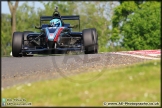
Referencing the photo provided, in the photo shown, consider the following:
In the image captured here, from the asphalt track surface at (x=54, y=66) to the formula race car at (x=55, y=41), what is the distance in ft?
4.56

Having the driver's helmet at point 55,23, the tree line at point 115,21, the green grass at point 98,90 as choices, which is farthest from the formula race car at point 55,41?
the tree line at point 115,21

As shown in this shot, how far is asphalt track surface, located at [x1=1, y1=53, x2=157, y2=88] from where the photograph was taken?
12.4 metres

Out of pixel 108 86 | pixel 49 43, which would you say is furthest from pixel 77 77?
pixel 49 43

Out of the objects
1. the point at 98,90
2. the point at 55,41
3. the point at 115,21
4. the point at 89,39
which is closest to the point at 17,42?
the point at 55,41

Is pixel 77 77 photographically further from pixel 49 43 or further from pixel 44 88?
pixel 49 43

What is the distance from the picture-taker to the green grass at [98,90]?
856cm

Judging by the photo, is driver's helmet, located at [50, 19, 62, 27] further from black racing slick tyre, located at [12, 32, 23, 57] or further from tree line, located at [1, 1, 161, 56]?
tree line, located at [1, 1, 161, 56]

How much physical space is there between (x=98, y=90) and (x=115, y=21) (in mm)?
53160

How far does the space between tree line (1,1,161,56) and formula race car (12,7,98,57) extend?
18389 millimetres

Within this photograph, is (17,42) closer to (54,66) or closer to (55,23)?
(55,23)

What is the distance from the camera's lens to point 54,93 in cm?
→ 924

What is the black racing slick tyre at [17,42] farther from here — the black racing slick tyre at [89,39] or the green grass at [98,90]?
the green grass at [98,90]

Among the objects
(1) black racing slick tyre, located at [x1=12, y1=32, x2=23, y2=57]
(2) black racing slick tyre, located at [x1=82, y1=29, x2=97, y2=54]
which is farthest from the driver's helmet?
(2) black racing slick tyre, located at [x1=82, y1=29, x2=97, y2=54]

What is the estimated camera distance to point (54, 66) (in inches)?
567
